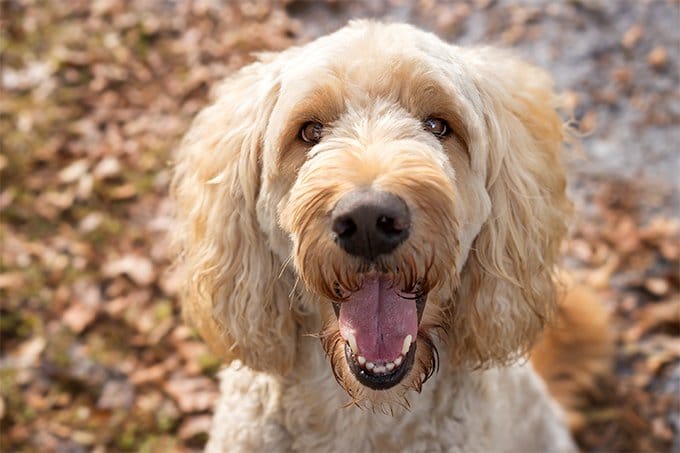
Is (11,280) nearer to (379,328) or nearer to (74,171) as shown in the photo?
(74,171)

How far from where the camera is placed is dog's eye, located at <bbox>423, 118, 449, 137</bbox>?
Result: 2.33m

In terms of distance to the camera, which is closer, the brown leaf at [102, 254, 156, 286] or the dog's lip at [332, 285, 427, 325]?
the dog's lip at [332, 285, 427, 325]

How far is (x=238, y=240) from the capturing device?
256cm

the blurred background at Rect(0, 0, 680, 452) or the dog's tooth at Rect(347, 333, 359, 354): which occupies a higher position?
the dog's tooth at Rect(347, 333, 359, 354)

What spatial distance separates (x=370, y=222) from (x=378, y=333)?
1.43ft

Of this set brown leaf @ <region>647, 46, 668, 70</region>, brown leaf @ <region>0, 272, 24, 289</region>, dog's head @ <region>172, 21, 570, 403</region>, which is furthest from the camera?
brown leaf @ <region>647, 46, 668, 70</region>

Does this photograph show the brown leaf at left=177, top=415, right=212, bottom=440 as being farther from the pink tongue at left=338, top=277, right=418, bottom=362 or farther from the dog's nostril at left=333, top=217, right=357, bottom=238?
the dog's nostril at left=333, top=217, right=357, bottom=238

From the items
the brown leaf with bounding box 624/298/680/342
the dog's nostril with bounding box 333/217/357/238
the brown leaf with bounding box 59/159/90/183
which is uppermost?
the dog's nostril with bounding box 333/217/357/238

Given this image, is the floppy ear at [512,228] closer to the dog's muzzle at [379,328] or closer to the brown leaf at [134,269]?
the dog's muzzle at [379,328]

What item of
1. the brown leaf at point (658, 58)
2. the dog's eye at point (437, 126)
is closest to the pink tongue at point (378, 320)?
the dog's eye at point (437, 126)

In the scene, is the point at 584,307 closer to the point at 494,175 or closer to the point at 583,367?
the point at 583,367

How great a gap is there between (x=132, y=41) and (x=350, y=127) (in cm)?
406

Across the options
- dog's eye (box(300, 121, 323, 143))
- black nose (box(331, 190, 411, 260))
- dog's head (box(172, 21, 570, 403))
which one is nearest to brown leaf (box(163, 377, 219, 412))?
dog's head (box(172, 21, 570, 403))

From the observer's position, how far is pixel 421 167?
2084 millimetres
